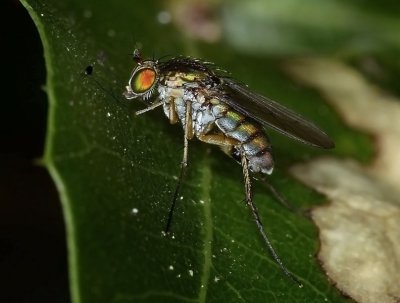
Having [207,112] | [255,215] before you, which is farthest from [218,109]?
[255,215]

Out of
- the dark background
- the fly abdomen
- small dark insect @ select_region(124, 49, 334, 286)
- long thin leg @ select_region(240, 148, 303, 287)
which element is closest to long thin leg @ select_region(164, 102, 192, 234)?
small dark insect @ select_region(124, 49, 334, 286)

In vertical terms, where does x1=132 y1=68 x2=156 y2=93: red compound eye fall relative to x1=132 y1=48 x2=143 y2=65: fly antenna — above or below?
below

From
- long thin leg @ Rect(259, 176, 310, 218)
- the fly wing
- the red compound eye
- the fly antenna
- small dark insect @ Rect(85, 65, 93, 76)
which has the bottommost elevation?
small dark insect @ Rect(85, 65, 93, 76)

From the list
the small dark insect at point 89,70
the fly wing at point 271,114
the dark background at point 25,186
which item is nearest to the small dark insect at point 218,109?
the fly wing at point 271,114

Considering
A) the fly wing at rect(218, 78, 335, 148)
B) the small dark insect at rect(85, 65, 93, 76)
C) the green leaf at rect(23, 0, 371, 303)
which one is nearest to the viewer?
the green leaf at rect(23, 0, 371, 303)

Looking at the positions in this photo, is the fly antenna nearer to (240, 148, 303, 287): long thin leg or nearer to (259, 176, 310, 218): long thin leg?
(240, 148, 303, 287): long thin leg

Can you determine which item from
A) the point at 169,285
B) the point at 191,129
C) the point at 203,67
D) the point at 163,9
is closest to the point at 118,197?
the point at 169,285

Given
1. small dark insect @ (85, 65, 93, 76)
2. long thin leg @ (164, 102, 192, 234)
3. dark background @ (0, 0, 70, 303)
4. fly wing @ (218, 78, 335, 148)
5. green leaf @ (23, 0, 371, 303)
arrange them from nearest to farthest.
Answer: green leaf @ (23, 0, 371, 303)
long thin leg @ (164, 102, 192, 234)
small dark insect @ (85, 65, 93, 76)
fly wing @ (218, 78, 335, 148)
dark background @ (0, 0, 70, 303)

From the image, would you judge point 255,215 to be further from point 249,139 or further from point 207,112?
point 207,112
